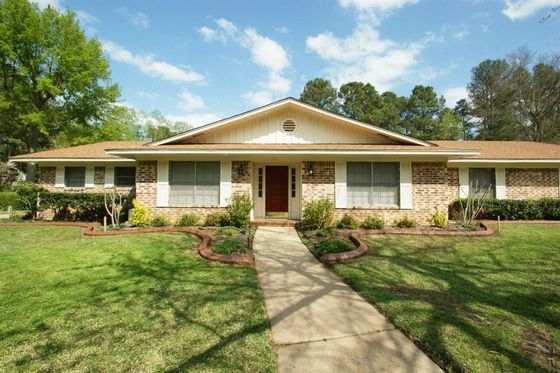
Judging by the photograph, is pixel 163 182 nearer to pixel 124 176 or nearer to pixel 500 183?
pixel 124 176

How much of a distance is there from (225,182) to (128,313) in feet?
22.9

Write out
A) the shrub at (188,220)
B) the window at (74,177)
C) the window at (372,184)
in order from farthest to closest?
the window at (74,177), the window at (372,184), the shrub at (188,220)

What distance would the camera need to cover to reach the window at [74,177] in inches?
521

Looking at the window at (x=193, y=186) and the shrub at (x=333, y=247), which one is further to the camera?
the window at (x=193, y=186)

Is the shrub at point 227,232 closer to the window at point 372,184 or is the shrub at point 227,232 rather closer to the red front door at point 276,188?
the red front door at point 276,188

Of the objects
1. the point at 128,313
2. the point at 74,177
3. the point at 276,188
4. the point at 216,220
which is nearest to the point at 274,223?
the point at 276,188

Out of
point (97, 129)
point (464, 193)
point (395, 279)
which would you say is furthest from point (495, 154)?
point (97, 129)

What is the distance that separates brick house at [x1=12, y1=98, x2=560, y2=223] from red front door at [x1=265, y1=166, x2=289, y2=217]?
1.7 inches

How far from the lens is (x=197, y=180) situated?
1035cm

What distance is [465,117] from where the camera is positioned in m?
38.2

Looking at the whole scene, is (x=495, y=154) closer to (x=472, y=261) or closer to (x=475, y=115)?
(x=472, y=261)

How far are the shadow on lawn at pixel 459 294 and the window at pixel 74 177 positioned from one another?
44.6 ft

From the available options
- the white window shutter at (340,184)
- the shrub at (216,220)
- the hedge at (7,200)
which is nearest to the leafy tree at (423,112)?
the white window shutter at (340,184)

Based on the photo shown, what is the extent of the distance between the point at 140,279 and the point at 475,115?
143 feet
